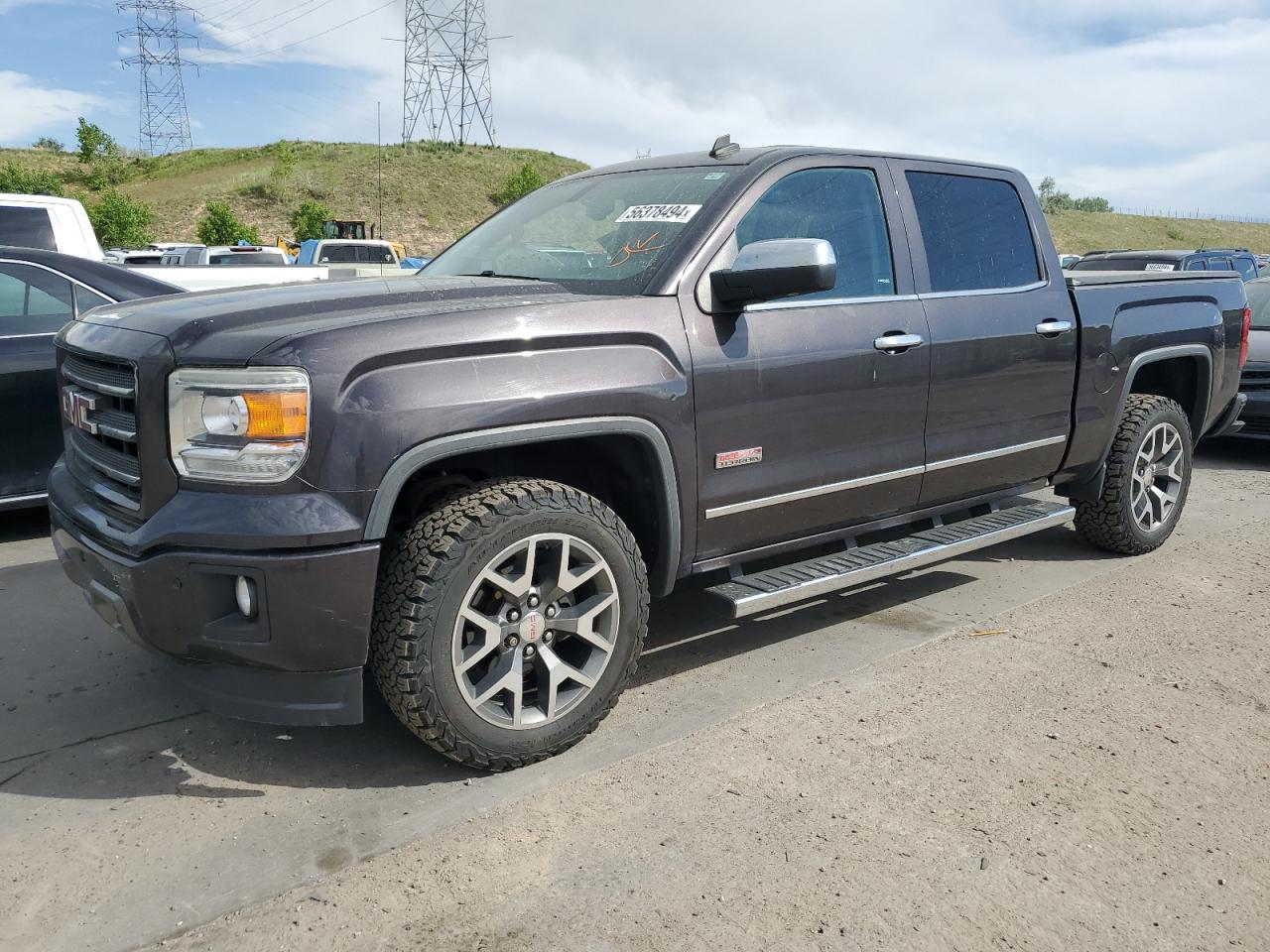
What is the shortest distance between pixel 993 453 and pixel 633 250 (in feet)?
6.25

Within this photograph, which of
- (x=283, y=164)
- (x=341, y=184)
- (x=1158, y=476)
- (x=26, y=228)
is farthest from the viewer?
(x=283, y=164)

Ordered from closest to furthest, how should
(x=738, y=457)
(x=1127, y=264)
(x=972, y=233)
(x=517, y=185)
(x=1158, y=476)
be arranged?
1. (x=738, y=457)
2. (x=972, y=233)
3. (x=1158, y=476)
4. (x=1127, y=264)
5. (x=517, y=185)

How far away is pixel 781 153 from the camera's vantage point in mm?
3852

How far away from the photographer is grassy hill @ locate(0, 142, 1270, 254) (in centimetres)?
5772

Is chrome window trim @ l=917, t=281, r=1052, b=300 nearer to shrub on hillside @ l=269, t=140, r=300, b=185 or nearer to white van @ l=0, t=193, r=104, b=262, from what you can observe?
white van @ l=0, t=193, r=104, b=262

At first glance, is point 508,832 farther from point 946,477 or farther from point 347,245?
point 347,245

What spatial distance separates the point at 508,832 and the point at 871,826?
98 cm

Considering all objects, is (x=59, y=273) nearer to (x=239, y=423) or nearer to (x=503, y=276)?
(x=503, y=276)

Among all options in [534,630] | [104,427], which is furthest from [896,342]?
[104,427]

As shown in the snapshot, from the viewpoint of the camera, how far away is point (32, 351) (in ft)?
17.6

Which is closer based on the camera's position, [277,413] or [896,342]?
[277,413]

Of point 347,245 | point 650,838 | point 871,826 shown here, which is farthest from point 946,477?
point 347,245

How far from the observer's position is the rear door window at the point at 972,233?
4.26 m

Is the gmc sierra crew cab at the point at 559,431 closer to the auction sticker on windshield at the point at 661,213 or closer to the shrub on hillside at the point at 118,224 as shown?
the auction sticker on windshield at the point at 661,213
